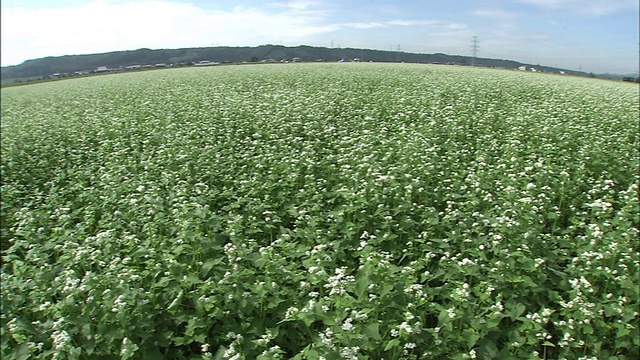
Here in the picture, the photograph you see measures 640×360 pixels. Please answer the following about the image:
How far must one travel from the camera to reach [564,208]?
21.5ft

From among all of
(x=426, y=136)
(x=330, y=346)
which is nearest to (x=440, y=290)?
(x=330, y=346)

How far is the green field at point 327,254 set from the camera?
11.4ft

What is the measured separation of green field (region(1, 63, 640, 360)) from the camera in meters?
3.47

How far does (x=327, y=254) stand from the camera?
4.63 metres

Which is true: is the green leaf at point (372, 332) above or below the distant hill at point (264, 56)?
below

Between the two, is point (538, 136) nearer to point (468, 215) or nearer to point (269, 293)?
point (468, 215)

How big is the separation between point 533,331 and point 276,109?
11.7 metres

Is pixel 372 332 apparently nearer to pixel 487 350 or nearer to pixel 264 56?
pixel 487 350

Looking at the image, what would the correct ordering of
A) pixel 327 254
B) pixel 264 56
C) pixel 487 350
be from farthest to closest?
1. pixel 264 56
2. pixel 327 254
3. pixel 487 350

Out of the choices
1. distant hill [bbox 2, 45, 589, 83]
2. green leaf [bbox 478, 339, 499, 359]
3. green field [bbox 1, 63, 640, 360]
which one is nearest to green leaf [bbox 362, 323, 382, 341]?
green field [bbox 1, 63, 640, 360]

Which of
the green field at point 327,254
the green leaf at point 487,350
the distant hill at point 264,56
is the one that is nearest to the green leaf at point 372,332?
the green field at point 327,254

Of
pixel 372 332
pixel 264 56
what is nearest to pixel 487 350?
pixel 372 332

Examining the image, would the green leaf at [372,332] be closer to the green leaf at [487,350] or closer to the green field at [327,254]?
the green field at [327,254]

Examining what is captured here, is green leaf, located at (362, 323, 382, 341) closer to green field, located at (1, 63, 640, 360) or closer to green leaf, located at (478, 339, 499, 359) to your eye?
green field, located at (1, 63, 640, 360)
